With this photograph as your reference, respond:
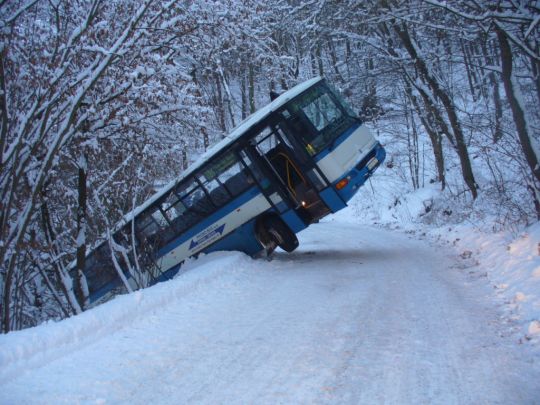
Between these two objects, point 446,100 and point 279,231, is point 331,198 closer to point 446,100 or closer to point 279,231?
point 279,231

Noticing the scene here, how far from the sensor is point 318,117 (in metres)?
11.2

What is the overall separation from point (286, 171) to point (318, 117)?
1.47 metres

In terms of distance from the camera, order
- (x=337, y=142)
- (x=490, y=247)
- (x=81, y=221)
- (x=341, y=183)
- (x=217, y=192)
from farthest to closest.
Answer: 1. (x=217, y=192)
2. (x=337, y=142)
3. (x=341, y=183)
4. (x=81, y=221)
5. (x=490, y=247)

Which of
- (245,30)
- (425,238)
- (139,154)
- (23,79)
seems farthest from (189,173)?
(425,238)

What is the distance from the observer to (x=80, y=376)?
4.40m

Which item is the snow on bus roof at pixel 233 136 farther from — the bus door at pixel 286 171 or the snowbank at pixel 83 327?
the snowbank at pixel 83 327

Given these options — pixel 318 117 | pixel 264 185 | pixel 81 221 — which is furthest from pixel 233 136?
pixel 81 221

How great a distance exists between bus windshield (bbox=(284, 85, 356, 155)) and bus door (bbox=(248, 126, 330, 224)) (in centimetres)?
48

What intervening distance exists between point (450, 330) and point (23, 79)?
6.41m

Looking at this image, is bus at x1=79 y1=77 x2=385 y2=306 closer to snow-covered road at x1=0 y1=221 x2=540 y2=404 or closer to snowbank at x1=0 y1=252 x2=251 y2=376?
snowbank at x1=0 y1=252 x2=251 y2=376

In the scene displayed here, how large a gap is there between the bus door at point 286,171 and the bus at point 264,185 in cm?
2

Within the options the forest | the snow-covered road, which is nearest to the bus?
the forest

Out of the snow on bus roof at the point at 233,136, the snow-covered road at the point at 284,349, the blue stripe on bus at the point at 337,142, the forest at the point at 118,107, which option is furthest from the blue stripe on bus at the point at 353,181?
the snow-covered road at the point at 284,349

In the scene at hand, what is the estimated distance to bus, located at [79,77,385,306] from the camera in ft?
36.0
